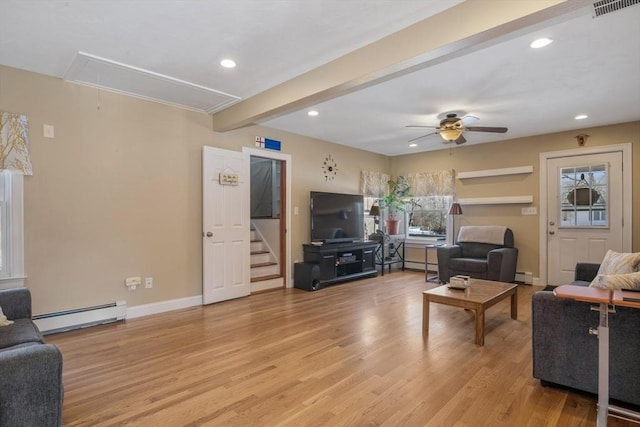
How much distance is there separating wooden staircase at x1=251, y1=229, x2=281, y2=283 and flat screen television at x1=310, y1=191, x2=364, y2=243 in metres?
0.80

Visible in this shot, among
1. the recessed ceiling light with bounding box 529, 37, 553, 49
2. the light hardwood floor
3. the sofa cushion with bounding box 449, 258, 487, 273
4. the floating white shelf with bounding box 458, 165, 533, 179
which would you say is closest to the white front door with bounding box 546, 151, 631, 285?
the floating white shelf with bounding box 458, 165, 533, 179

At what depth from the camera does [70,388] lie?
2.29 meters

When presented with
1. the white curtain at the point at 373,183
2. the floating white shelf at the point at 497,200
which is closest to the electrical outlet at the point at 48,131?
the white curtain at the point at 373,183

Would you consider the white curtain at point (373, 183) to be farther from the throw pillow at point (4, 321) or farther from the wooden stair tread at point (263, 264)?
the throw pillow at point (4, 321)

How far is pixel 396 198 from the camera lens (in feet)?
23.5

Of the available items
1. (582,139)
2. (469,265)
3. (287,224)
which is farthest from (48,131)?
(582,139)

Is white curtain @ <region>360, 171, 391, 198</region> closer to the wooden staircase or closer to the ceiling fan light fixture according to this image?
the wooden staircase

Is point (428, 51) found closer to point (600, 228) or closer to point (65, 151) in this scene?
point (65, 151)

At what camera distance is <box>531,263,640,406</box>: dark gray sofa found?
200 cm

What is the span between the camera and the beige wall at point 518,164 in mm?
4935

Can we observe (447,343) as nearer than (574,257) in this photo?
Yes

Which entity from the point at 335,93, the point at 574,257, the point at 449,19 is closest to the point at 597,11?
the point at 449,19

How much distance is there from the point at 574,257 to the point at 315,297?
4.18m

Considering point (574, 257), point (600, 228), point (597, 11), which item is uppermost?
point (597, 11)
